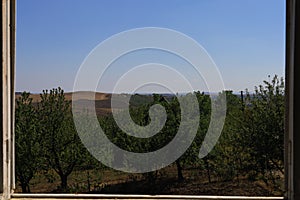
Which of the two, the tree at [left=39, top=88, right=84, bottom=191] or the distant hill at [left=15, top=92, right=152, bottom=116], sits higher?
the distant hill at [left=15, top=92, right=152, bottom=116]

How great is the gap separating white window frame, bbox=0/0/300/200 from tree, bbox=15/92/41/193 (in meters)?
0.92

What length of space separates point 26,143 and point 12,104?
3.55 ft

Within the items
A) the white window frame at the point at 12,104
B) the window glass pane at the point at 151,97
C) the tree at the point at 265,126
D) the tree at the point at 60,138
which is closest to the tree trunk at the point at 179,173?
the window glass pane at the point at 151,97

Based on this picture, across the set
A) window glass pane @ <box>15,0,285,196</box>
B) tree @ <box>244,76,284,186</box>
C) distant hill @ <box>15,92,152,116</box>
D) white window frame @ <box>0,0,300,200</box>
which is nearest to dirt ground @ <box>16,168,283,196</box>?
window glass pane @ <box>15,0,285,196</box>

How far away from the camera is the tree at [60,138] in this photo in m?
2.15

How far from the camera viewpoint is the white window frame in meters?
1.04

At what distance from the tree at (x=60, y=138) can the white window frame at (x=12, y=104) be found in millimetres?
956

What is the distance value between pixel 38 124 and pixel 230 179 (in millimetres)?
1311

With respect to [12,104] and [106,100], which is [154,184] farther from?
[12,104]

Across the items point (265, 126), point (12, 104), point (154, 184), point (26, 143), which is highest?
point (12, 104)

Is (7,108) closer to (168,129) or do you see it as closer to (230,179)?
(168,129)

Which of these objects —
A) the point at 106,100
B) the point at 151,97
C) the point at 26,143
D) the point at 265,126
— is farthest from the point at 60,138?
the point at 265,126

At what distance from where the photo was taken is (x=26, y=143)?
2.17m

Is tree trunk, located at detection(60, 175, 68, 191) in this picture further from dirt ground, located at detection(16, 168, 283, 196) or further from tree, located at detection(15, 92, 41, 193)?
tree, located at detection(15, 92, 41, 193)
